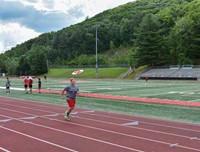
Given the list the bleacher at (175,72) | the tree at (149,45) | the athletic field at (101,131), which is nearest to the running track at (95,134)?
the athletic field at (101,131)

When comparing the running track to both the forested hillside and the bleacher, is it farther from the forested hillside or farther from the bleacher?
the forested hillside

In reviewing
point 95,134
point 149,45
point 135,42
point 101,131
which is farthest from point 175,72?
point 95,134

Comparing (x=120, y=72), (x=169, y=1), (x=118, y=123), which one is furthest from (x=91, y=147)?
(x=169, y=1)

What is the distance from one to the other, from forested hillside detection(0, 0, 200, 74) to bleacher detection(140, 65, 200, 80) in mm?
4975

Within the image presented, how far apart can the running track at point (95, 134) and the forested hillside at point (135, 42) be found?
212 ft

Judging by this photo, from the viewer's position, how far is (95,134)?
37.9ft

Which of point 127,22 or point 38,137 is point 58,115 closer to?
point 38,137

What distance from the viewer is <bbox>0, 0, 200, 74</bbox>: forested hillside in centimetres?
7988

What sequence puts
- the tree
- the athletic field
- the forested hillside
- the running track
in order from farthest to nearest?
1. the forested hillside
2. the tree
3. the athletic field
4. the running track

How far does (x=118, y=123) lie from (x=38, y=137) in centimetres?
411

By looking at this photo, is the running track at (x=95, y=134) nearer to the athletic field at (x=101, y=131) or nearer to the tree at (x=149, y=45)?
the athletic field at (x=101, y=131)

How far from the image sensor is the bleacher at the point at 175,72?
64575 millimetres

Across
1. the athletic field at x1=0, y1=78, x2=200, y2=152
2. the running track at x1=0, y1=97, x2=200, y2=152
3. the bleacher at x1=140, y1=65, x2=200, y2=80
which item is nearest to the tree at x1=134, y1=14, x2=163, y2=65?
the bleacher at x1=140, y1=65, x2=200, y2=80

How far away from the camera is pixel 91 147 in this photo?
9570 millimetres
